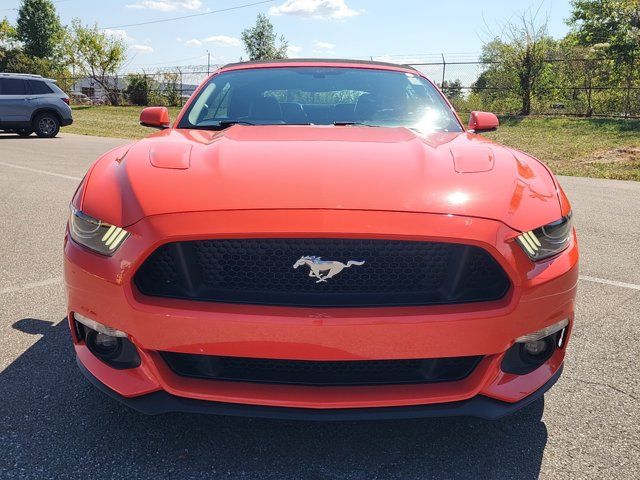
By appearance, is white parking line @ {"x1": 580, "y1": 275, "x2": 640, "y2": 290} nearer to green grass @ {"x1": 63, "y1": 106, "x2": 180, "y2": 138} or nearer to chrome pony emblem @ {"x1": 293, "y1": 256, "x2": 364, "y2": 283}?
chrome pony emblem @ {"x1": 293, "y1": 256, "x2": 364, "y2": 283}

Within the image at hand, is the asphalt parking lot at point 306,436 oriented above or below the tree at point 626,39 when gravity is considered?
below

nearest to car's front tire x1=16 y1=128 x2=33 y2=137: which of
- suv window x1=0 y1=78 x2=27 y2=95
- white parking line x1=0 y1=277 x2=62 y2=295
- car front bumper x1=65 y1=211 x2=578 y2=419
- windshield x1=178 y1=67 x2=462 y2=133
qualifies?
suv window x1=0 y1=78 x2=27 y2=95

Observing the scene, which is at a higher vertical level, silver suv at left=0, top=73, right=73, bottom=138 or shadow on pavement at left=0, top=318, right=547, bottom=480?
silver suv at left=0, top=73, right=73, bottom=138

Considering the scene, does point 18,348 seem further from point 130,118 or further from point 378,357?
point 130,118

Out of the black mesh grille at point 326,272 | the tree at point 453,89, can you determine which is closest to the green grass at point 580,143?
the tree at point 453,89

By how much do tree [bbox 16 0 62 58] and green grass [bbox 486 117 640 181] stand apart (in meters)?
48.7

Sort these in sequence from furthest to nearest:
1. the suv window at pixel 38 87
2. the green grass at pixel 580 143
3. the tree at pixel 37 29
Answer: the tree at pixel 37 29 → the suv window at pixel 38 87 → the green grass at pixel 580 143

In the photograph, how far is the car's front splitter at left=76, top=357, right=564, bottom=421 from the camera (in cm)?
191

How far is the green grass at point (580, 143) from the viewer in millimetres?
11672

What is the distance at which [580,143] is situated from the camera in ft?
48.9

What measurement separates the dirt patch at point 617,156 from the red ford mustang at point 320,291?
11.6 m

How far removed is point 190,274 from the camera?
1948mm

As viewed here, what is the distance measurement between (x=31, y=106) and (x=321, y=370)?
16579 mm

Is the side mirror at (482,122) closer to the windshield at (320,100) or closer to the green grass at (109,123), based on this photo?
the windshield at (320,100)
